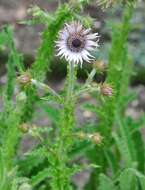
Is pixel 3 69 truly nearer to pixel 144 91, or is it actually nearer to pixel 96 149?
pixel 144 91

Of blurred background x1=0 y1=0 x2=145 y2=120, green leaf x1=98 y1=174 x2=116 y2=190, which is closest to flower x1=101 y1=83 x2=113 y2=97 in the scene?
green leaf x1=98 y1=174 x2=116 y2=190

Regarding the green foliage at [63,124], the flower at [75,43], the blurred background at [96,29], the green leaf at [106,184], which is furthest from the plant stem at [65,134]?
the blurred background at [96,29]

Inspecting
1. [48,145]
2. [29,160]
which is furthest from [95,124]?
[48,145]

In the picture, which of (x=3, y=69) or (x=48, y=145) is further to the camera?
(x=3, y=69)

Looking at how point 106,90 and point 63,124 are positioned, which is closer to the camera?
point 106,90

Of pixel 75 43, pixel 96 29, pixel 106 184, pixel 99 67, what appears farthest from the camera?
pixel 96 29

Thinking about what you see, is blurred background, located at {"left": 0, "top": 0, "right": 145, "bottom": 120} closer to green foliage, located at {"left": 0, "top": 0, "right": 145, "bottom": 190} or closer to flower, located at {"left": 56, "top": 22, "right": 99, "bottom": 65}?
green foliage, located at {"left": 0, "top": 0, "right": 145, "bottom": 190}

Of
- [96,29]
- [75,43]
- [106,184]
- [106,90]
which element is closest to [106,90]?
[106,90]

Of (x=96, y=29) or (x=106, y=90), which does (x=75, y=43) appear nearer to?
(x=106, y=90)

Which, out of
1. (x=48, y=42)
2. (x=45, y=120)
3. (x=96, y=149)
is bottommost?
(x=45, y=120)
